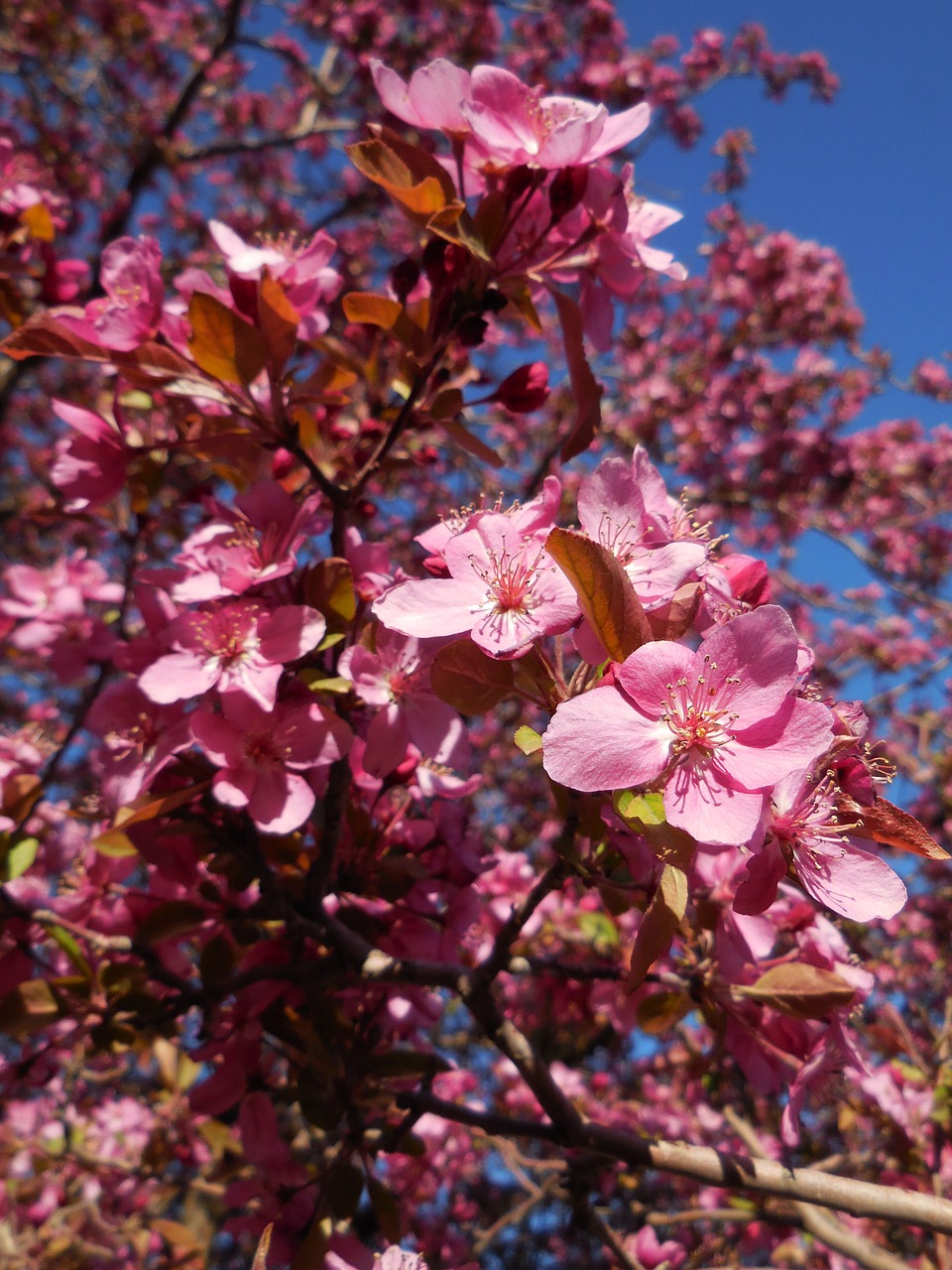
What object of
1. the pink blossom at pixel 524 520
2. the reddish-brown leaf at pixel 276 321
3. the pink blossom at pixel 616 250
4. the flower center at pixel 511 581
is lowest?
the flower center at pixel 511 581

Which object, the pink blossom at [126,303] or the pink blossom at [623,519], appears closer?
the pink blossom at [623,519]

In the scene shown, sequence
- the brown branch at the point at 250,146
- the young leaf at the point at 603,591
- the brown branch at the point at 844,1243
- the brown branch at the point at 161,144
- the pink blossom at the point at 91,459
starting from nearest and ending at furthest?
the young leaf at the point at 603,591, the brown branch at the point at 844,1243, the pink blossom at the point at 91,459, the brown branch at the point at 161,144, the brown branch at the point at 250,146

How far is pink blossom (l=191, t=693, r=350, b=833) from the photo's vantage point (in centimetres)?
111

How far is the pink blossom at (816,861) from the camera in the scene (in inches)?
30.4

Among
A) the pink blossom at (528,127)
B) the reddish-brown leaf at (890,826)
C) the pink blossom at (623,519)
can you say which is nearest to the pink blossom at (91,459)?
the pink blossom at (528,127)

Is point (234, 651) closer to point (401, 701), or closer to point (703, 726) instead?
point (401, 701)

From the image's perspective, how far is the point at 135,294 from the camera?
128 centimetres

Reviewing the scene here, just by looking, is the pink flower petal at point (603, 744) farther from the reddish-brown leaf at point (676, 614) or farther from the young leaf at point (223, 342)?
the young leaf at point (223, 342)

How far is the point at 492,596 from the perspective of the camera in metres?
0.91

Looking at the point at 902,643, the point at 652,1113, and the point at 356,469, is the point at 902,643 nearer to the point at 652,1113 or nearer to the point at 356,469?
the point at 652,1113

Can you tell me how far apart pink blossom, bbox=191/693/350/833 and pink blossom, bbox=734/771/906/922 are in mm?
583

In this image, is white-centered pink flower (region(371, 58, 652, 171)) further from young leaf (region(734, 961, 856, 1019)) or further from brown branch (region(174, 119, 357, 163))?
brown branch (region(174, 119, 357, 163))

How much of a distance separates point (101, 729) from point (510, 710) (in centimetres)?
337

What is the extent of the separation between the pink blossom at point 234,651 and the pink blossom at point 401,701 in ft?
0.26
